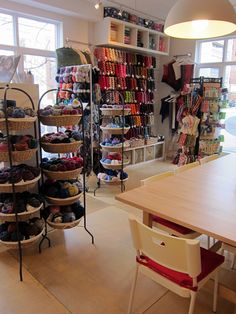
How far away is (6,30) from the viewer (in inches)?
160

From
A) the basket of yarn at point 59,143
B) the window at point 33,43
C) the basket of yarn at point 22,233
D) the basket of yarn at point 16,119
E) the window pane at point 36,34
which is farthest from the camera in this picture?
the window pane at point 36,34

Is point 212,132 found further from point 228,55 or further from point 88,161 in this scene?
point 88,161

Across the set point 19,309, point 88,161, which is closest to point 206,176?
point 19,309

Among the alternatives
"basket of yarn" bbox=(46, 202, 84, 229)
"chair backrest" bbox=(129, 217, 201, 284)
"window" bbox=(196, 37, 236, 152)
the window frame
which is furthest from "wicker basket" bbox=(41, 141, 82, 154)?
"window" bbox=(196, 37, 236, 152)

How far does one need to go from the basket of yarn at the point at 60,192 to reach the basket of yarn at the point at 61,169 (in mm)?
98

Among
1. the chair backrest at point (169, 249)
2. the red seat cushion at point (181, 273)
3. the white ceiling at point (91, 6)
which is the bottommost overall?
the red seat cushion at point (181, 273)

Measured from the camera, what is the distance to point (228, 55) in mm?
5469

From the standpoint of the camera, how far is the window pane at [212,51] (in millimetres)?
5566

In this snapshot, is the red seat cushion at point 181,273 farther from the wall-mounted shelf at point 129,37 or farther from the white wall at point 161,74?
the white wall at point 161,74

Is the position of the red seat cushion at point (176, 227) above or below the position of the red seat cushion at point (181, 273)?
above

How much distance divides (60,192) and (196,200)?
1.28 meters

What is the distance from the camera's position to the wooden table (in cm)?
142

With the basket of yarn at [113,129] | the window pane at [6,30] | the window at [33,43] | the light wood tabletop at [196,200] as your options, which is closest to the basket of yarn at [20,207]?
the light wood tabletop at [196,200]

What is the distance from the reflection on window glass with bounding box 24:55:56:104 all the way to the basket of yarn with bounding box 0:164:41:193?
2630 millimetres
